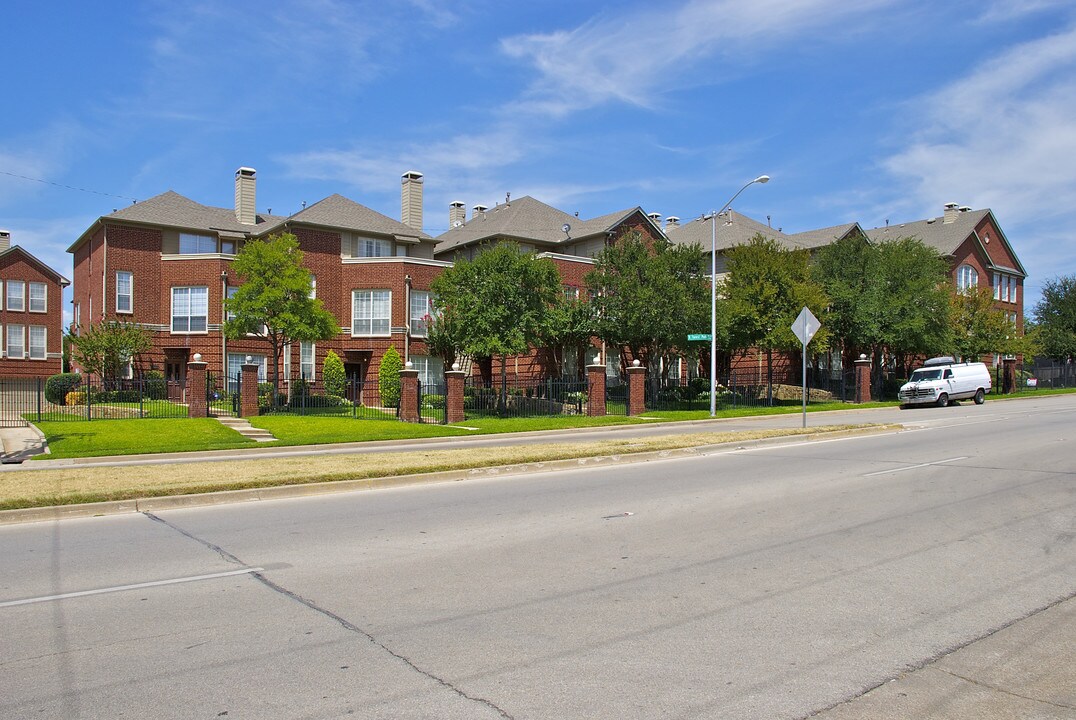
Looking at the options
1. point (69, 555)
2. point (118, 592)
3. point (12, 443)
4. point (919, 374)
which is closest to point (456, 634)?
point (118, 592)

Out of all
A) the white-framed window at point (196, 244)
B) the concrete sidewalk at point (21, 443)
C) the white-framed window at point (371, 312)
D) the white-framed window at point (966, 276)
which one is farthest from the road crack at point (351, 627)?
the white-framed window at point (966, 276)

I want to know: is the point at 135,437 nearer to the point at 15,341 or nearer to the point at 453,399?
the point at 453,399

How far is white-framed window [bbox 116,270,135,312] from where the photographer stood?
128 feet

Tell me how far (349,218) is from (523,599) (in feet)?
125

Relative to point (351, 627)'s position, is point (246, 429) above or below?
below

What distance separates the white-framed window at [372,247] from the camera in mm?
42209

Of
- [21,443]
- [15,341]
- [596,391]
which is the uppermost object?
[15,341]

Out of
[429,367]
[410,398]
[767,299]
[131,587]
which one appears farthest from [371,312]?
[131,587]

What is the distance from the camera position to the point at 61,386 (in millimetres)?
39250

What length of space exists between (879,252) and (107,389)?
38611 millimetres

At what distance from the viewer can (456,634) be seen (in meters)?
5.67

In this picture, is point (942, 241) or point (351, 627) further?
point (942, 241)

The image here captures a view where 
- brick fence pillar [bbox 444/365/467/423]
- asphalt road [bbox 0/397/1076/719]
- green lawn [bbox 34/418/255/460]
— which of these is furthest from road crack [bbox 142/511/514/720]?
brick fence pillar [bbox 444/365/467/423]

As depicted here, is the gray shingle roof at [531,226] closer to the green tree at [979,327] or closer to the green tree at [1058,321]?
the green tree at [979,327]
